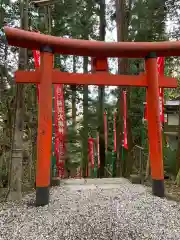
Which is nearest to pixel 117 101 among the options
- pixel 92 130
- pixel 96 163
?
pixel 92 130

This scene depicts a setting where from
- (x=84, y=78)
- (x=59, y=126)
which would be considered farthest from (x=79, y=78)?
(x=59, y=126)

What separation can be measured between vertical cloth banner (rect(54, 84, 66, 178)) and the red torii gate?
2505 mm

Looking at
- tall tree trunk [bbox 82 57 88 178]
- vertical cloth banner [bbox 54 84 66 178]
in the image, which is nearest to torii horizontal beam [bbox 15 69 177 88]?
vertical cloth banner [bbox 54 84 66 178]

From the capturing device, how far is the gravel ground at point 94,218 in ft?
10.2

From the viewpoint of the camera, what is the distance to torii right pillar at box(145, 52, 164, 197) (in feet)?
14.9

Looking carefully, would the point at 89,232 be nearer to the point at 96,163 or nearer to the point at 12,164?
the point at 12,164

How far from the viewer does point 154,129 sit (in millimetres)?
4609

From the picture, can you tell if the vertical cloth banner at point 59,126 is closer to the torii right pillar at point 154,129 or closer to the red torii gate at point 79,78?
the red torii gate at point 79,78

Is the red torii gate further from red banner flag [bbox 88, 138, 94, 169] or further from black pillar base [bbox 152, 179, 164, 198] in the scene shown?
red banner flag [bbox 88, 138, 94, 169]

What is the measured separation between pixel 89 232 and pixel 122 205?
3.23ft

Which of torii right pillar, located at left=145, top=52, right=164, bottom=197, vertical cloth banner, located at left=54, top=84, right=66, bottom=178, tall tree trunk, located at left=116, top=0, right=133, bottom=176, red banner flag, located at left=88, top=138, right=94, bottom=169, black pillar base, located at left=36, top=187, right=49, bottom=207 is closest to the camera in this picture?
black pillar base, located at left=36, top=187, right=49, bottom=207

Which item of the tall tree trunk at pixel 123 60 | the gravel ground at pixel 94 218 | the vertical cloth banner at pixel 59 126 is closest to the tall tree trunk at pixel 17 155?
the gravel ground at pixel 94 218

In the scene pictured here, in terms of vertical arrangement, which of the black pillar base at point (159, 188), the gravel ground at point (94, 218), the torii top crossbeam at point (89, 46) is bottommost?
the gravel ground at point (94, 218)

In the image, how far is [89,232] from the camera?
10.2 feet
